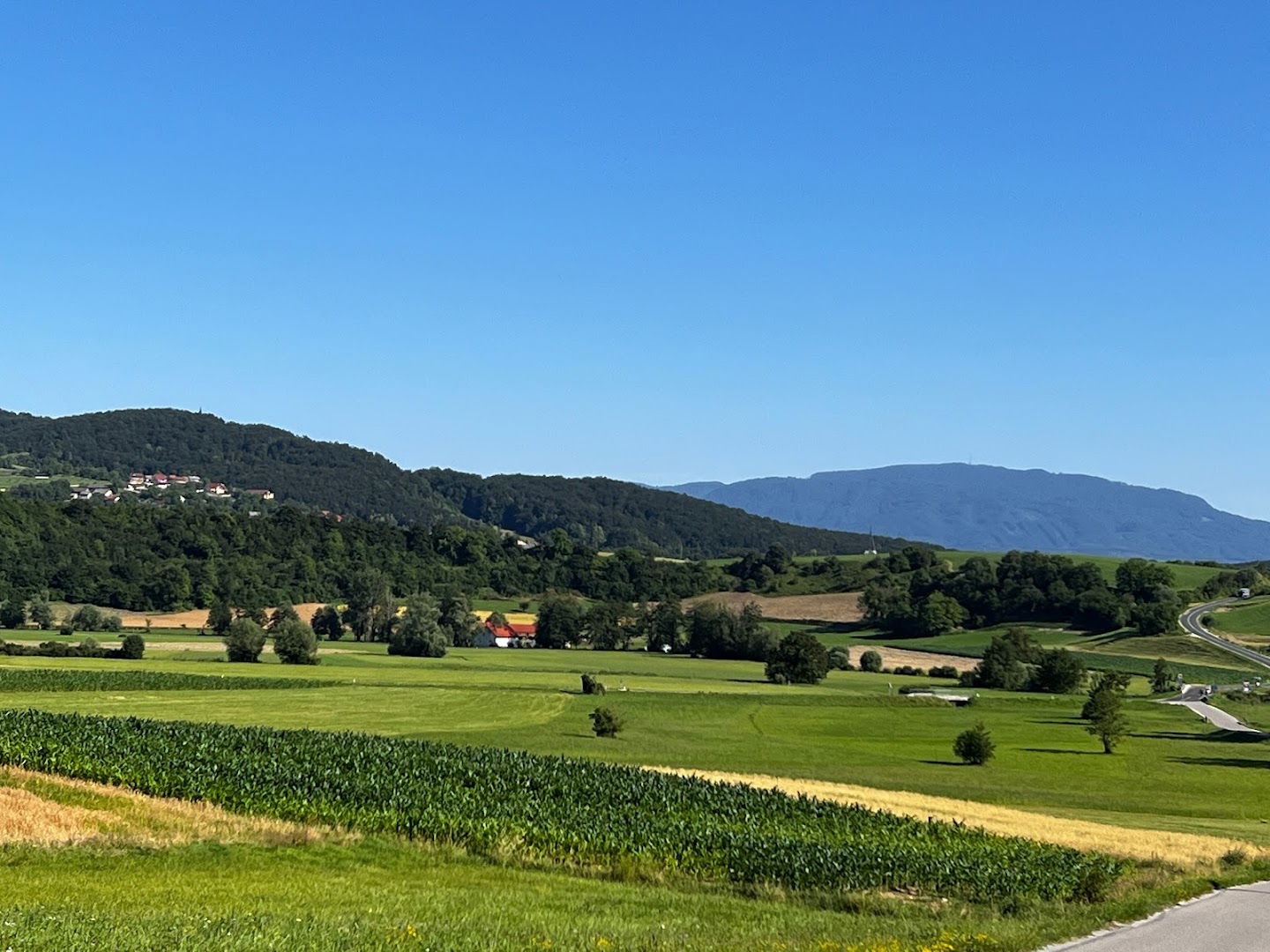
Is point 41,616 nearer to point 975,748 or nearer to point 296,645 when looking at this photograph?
point 296,645

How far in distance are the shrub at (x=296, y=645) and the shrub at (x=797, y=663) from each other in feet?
133

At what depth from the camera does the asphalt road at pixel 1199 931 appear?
1959 centimetres

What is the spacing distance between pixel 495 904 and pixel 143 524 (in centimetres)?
18616

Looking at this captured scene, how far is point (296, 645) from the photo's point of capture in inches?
4496

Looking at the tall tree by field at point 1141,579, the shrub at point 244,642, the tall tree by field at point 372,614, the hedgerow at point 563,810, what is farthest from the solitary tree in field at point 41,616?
the tall tree by field at point 1141,579

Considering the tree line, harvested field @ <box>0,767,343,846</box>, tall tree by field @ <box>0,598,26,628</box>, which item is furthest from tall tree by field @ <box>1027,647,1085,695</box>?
tall tree by field @ <box>0,598,26,628</box>

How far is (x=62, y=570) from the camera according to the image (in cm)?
16712

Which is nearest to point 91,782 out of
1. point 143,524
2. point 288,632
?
point 288,632

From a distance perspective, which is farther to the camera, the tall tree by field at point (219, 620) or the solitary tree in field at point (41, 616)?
the tall tree by field at point (219, 620)

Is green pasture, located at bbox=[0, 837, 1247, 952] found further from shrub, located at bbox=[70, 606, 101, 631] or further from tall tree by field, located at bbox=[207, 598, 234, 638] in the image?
tall tree by field, located at bbox=[207, 598, 234, 638]

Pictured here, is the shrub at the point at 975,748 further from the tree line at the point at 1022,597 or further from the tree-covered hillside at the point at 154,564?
the tree-covered hillside at the point at 154,564

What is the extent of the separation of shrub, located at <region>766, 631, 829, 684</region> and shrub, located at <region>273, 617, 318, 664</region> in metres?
40.5

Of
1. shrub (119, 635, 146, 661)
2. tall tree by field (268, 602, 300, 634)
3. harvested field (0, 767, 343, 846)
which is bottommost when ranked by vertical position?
shrub (119, 635, 146, 661)

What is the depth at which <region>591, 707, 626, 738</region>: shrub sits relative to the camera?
6988cm
